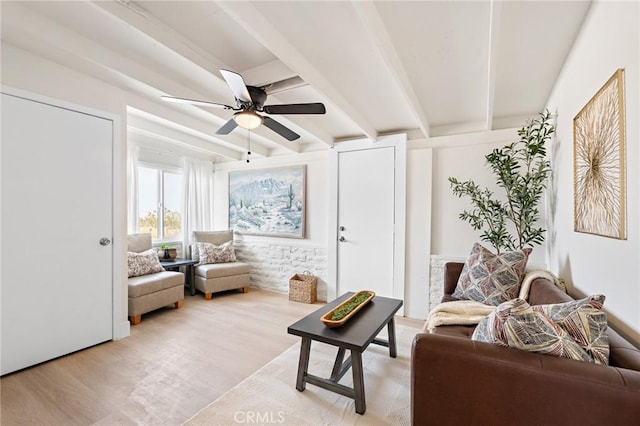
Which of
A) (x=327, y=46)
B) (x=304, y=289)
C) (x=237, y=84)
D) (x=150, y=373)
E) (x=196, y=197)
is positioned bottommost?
(x=150, y=373)

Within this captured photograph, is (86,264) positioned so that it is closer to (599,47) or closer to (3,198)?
(3,198)

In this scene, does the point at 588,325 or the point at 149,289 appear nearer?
the point at 588,325

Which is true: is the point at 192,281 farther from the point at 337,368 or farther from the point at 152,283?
the point at 337,368

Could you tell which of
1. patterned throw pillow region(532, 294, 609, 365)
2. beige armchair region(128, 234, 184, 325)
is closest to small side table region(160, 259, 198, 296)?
beige armchair region(128, 234, 184, 325)

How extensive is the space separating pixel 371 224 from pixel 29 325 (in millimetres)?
3390

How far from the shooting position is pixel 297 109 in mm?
2105

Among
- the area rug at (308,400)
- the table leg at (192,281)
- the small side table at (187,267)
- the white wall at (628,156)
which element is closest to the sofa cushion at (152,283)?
the small side table at (187,267)

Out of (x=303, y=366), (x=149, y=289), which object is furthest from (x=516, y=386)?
(x=149, y=289)

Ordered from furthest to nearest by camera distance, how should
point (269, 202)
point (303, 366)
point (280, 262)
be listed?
point (269, 202)
point (280, 262)
point (303, 366)

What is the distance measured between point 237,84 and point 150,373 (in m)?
2.20

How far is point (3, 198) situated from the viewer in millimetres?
1975

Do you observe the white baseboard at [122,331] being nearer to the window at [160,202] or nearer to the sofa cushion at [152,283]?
the sofa cushion at [152,283]

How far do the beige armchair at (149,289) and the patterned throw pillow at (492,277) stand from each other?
10.6ft

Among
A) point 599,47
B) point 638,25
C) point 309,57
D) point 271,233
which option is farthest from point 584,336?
point 271,233
